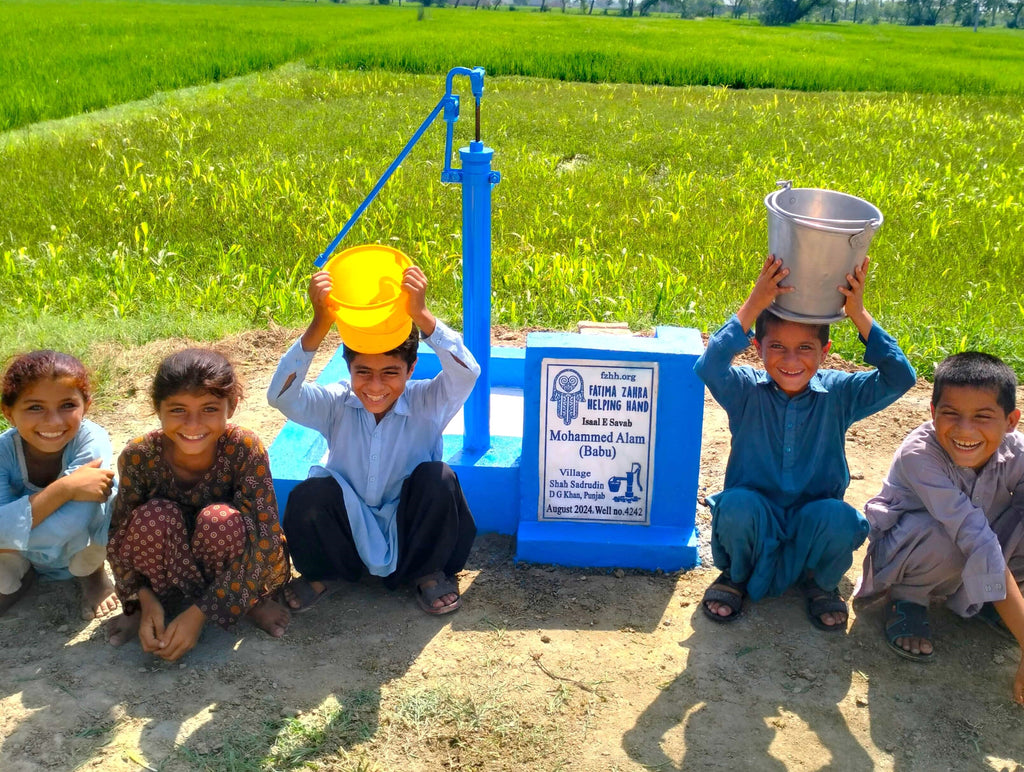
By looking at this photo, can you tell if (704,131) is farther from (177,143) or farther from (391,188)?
(177,143)

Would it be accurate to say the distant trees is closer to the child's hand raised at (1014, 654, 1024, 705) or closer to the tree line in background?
the tree line in background

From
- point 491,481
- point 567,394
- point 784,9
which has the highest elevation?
point 784,9

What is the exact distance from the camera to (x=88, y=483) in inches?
111

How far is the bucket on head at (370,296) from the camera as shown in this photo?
2.75 m

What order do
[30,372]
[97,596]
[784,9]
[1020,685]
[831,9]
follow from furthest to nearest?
[831,9], [784,9], [97,596], [30,372], [1020,685]

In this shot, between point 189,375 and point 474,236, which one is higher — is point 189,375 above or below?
below

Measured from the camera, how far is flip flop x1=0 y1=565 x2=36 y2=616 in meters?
2.96

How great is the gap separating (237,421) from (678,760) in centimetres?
247

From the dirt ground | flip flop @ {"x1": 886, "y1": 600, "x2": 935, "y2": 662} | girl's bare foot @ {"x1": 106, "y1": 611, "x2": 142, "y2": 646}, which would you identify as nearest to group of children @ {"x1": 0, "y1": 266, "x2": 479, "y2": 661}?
girl's bare foot @ {"x1": 106, "y1": 611, "x2": 142, "y2": 646}

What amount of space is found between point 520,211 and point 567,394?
15.3ft

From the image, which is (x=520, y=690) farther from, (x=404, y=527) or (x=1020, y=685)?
(x=1020, y=685)

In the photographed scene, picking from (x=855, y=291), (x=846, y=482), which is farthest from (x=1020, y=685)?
(x=855, y=291)

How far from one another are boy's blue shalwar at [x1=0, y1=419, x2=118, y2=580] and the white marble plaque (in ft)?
4.48

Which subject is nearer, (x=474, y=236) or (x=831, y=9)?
(x=474, y=236)
